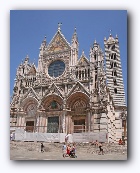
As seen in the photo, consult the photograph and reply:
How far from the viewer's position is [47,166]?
5.40m

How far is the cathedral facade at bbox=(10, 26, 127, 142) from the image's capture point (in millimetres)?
8281

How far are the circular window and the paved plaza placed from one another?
130 inches

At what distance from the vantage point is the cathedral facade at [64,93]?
828cm

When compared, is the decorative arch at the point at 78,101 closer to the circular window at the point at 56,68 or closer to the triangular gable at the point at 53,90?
the triangular gable at the point at 53,90

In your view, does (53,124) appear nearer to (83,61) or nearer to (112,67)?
(83,61)

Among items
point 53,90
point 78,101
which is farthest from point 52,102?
point 78,101

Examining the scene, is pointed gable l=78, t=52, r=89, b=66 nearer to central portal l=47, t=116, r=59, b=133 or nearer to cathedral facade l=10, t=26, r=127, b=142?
cathedral facade l=10, t=26, r=127, b=142

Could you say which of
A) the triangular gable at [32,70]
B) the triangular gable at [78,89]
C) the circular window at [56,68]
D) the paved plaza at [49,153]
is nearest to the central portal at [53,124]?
the triangular gable at [78,89]

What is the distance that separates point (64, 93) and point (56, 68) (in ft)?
3.27

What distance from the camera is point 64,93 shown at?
29.6 feet

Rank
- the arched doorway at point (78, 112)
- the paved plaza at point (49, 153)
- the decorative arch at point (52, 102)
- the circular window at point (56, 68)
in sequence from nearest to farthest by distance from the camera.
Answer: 1. the paved plaza at point (49, 153)
2. the arched doorway at point (78, 112)
3. the decorative arch at point (52, 102)
4. the circular window at point (56, 68)

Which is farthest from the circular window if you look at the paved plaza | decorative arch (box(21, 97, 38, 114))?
the paved plaza

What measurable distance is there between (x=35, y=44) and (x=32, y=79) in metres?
2.46
